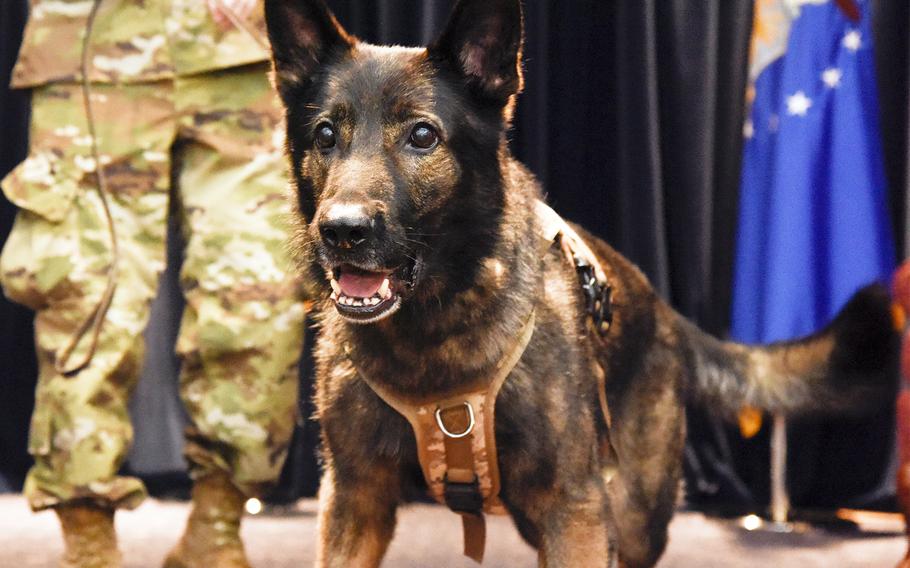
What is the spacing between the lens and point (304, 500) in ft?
14.0

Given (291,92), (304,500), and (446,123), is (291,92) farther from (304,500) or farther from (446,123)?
(304,500)

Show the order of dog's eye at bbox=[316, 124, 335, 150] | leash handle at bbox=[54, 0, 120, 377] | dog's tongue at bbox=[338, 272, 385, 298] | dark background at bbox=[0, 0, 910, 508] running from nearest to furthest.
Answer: dog's tongue at bbox=[338, 272, 385, 298]
dog's eye at bbox=[316, 124, 335, 150]
leash handle at bbox=[54, 0, 120, 377]
dark background at bbox=[0, 0, 910, 508]

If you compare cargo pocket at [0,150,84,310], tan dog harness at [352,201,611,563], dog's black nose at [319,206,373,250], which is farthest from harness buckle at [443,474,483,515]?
cargo pocket at [0,150,84,310]

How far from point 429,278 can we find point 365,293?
6.1 inches

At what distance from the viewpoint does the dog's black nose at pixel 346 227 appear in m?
1.88

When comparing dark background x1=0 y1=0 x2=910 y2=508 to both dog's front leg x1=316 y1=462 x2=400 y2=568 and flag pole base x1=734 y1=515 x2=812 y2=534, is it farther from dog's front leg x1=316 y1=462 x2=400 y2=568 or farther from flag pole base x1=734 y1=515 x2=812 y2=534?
dog's front leg x1=316 y1=462 x2=400 y2=568

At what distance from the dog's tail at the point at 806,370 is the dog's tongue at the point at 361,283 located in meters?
1.14

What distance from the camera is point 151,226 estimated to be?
272 centimetres

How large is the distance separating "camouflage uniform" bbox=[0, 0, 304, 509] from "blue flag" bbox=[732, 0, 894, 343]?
1.85 m

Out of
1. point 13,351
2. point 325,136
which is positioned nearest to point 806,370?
point 325,136

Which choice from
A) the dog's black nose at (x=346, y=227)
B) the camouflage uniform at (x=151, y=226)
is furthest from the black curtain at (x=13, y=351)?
the dog's black nose at (x=346, y=227)

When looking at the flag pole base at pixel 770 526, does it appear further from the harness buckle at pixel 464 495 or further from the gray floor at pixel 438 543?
the harness buckle at pixel 464 495

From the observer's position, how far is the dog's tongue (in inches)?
78.7

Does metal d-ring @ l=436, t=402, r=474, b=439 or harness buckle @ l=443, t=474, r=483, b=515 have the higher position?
metal d-ring @ l=436, t=402, r=474, b=439
